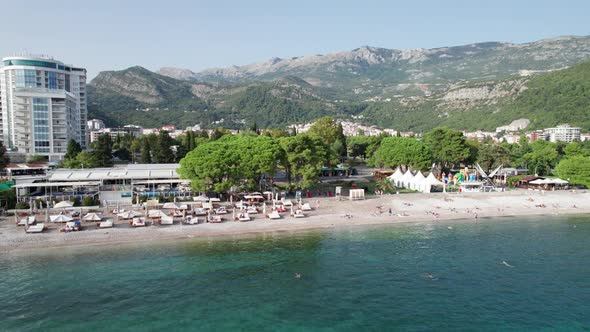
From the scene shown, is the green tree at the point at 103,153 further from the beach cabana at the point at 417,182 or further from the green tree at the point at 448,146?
the green tree at the point at 448,146

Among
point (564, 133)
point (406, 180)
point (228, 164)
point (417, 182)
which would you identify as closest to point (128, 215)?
point (228, 164)

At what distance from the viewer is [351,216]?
144 feet

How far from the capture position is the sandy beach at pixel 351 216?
116ft

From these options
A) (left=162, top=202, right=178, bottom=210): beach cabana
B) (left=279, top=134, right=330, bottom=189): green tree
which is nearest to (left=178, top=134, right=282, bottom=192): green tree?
(left=279, top=134, right=330, bottom=189): green tree

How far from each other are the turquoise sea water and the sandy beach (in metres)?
1.91

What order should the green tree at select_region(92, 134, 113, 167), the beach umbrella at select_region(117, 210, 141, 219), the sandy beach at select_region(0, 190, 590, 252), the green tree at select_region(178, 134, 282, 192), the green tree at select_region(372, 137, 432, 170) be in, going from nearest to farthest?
1. the sandy beach at select_region(0, 190, 590, 252)
2. the beach umbrella at select_region(117, 210, 141, 219)
3. the green tree at select_region(178, 134, 282, 192)
4. the green tree at select_region(372, 137, 432, 170)
5. the green tree at select_region(92, 134, 113, 167)

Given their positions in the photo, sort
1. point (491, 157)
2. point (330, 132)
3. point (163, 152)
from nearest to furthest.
Answer: point (491, 157) < point (163, 152) < point (330, 132)

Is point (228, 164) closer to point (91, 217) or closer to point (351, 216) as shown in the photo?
point (351, 216)

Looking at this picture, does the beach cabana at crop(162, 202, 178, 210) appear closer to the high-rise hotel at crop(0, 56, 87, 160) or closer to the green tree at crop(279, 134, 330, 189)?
the green tree at crop(279, 134, 330, 189)

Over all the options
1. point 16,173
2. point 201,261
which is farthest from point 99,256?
point 16,173

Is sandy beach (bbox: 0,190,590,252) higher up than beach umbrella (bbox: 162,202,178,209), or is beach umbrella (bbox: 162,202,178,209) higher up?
beach umbrella (bbox: 162,202,178,209)

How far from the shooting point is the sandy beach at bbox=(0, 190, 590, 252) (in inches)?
1388

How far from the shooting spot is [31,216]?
→ 39.3 m

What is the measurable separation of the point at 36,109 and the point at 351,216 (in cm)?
6959
